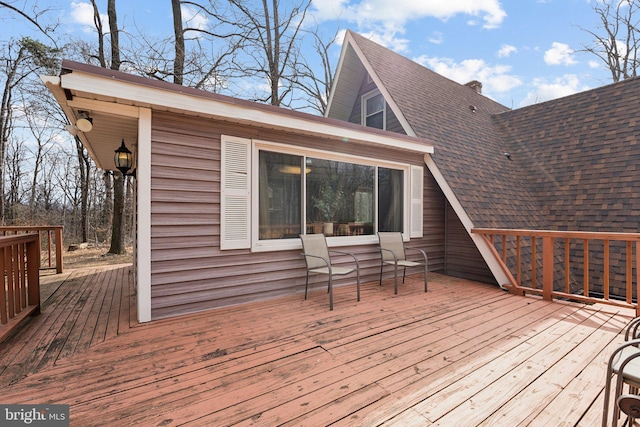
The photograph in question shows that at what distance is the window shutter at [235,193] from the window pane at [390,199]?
2.50 meters

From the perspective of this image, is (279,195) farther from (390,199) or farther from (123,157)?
(123,157)

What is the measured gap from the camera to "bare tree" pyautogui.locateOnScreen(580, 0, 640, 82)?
11125 millimetres

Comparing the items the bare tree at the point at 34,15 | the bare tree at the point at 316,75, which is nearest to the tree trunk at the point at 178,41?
the bare tree at the point at 34,15

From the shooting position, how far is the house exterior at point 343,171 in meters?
3.21

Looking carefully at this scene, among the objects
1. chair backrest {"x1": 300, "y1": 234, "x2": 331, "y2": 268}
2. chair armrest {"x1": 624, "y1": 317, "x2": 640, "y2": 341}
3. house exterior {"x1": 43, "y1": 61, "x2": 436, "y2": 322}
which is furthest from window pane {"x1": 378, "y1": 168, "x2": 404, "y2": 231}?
chair armrest {"x1": 624, "y1": 317, "x2": 640, "y2": 341}

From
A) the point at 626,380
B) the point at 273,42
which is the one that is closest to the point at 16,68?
the point at 273,42

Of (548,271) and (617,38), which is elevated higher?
(617,38)

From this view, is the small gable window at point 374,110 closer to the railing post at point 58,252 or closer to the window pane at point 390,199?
the window pane at point 390,199

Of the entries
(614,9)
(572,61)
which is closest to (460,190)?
(572,61)

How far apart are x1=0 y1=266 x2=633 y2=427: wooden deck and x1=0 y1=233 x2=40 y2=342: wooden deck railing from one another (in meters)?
0.18

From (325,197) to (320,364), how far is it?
2760 millimetres

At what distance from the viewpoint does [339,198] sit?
188 inches

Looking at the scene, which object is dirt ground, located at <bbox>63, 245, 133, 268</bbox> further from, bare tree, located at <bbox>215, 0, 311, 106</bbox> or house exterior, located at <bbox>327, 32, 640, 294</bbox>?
house exterior, located at <bbox>327, 32, 640, 294</bbox>

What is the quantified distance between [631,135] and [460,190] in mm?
3973
